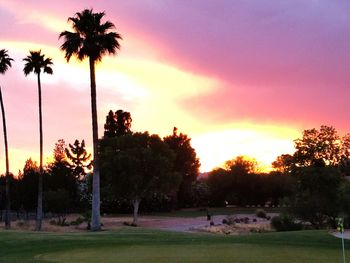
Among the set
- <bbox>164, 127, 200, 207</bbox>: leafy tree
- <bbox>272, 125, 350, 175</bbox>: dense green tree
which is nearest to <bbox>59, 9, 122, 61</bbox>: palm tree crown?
<bbox>272, 125, 350, 175</bbox>: dense green tree

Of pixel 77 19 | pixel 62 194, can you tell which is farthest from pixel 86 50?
pixel 62 194

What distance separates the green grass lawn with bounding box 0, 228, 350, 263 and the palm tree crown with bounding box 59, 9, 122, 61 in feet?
51.1

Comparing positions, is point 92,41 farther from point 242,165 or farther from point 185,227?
point 242,165

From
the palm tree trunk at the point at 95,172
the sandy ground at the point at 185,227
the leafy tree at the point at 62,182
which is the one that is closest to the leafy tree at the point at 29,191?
the leafy tree at the point at 62,182

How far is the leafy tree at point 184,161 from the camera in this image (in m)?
108

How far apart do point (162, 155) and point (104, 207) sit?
1279 inches

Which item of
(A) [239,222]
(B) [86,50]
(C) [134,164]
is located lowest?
(A) [239,222]

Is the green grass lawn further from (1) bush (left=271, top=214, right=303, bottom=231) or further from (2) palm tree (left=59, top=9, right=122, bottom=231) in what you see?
(1) bush (left=271, top=214, right=303, bottom=231)

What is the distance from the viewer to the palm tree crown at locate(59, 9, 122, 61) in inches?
1481

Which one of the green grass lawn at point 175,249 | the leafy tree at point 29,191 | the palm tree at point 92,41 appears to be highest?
the palm tree at point 92,41

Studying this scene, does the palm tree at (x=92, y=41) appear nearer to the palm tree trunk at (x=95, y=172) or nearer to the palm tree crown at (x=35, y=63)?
the palm tree trunk at (x=95, y=172)

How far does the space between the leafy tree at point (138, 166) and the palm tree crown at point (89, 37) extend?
23403 mm

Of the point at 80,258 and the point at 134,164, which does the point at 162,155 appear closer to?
the point at 134,164

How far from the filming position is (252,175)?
360ft
